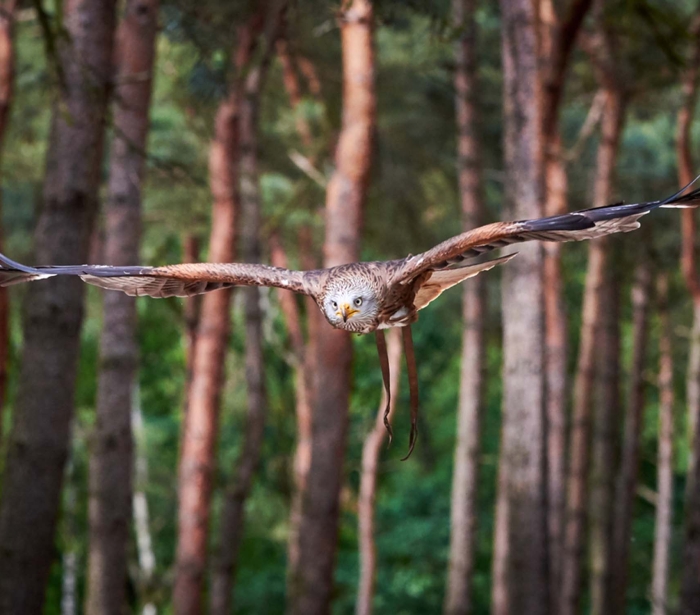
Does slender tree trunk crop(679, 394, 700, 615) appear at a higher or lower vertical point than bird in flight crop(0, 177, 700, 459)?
lower

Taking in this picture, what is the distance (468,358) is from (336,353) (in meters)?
4.53

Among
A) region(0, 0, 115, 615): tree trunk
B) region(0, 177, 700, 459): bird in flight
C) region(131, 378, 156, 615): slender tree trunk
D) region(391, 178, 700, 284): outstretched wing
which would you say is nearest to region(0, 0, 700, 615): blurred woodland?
region(0, 0, 115, 615): tree trunk

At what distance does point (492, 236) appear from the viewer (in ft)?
12.8

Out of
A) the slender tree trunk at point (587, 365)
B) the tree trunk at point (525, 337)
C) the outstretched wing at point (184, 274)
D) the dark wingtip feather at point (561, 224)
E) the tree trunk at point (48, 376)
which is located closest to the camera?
the dark wingtip feather at point (561, 224)

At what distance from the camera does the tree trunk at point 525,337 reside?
8812mm

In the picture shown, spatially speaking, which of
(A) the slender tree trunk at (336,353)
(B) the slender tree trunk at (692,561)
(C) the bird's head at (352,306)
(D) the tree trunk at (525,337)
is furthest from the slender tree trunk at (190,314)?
(C) the bird's head at (352,306)

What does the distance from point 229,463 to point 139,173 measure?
2105cm

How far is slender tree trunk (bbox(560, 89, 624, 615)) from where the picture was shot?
15102 mm

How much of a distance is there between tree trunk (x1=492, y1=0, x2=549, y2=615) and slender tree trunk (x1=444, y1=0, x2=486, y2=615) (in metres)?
4.78

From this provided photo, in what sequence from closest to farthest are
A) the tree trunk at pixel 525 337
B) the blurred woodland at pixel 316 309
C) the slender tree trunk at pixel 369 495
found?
the blurred woodland at pixel 316 309, the tree trunk at pixel 525 337, the slender tree trunk at pixel 369 495

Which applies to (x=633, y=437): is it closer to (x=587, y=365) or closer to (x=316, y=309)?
(x=587, y=365)

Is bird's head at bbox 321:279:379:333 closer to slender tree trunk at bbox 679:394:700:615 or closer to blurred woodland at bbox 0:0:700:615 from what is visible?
blurred woodland at bbox 0:0:700:615

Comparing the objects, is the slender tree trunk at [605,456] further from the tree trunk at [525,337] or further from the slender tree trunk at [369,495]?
the tree trunk at [525,337]

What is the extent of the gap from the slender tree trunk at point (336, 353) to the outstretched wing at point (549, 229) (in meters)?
6.07
